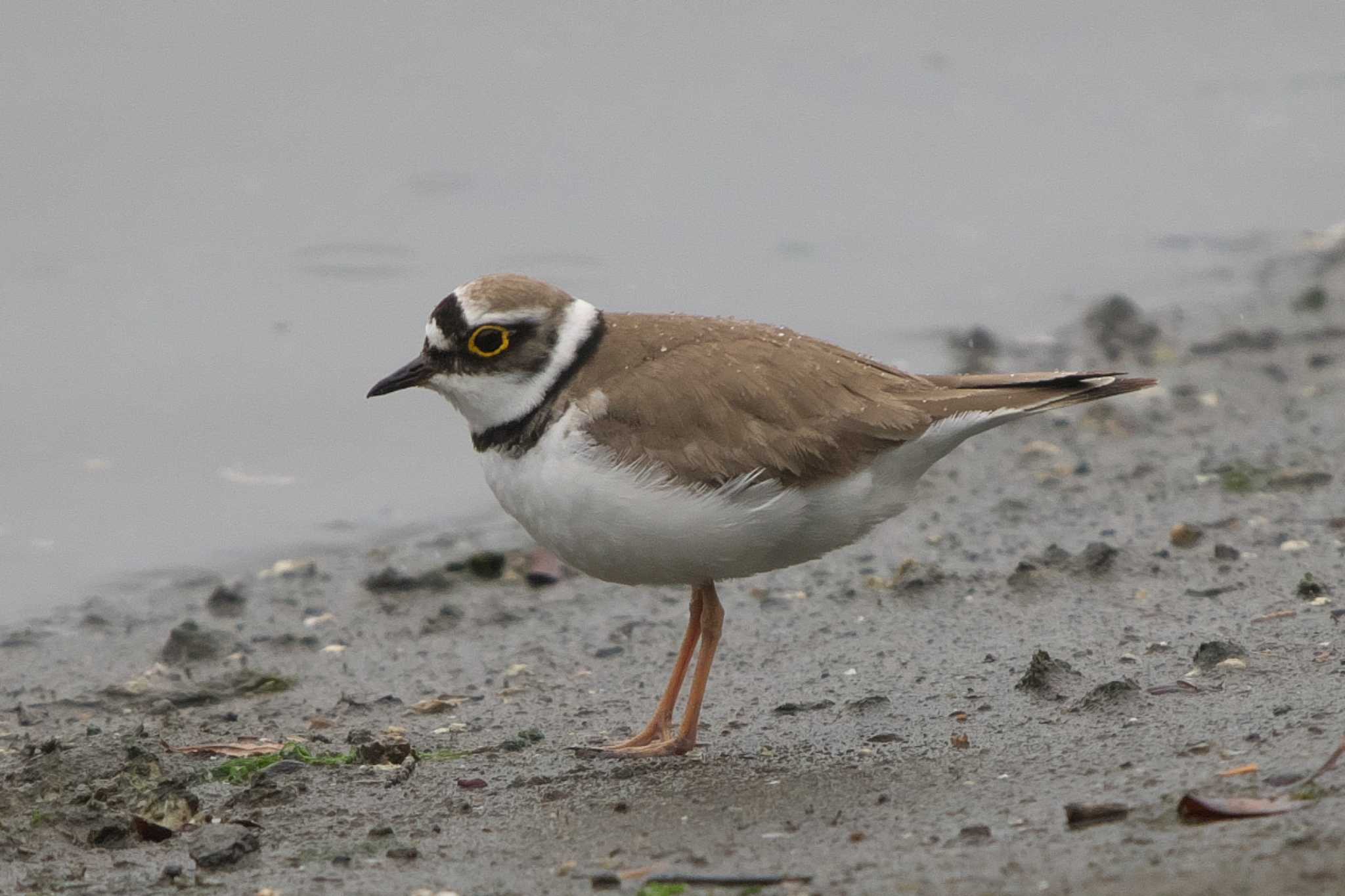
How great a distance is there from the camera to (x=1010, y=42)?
18.0 m

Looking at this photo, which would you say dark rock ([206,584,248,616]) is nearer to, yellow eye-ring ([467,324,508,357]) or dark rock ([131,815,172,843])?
yellow eye-ring ([467,324,508,357])

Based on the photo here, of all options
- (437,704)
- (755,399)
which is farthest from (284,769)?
(755,399)

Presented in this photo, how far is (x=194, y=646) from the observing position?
25.1 ft

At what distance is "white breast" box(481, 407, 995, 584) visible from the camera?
5.49 metres

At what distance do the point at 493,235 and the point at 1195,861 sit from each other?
1023 cm

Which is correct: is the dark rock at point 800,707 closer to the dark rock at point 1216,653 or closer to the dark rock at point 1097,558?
the dark rock at point 1216,653

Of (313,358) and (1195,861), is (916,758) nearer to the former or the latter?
(1195,861)

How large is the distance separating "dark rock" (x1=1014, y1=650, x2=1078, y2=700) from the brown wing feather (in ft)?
2.86

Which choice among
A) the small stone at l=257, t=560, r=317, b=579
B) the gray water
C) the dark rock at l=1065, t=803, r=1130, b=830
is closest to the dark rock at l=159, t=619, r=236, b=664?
the small stone at l=257, t=560, r=317, b=579

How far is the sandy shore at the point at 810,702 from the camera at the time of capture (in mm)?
4625

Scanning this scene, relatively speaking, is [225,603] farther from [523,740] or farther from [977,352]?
[977,352]

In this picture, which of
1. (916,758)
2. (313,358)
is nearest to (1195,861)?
(916,758)

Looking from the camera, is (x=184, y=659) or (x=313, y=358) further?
(x=313, y=358)

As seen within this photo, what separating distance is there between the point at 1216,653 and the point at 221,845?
3.26 meters
